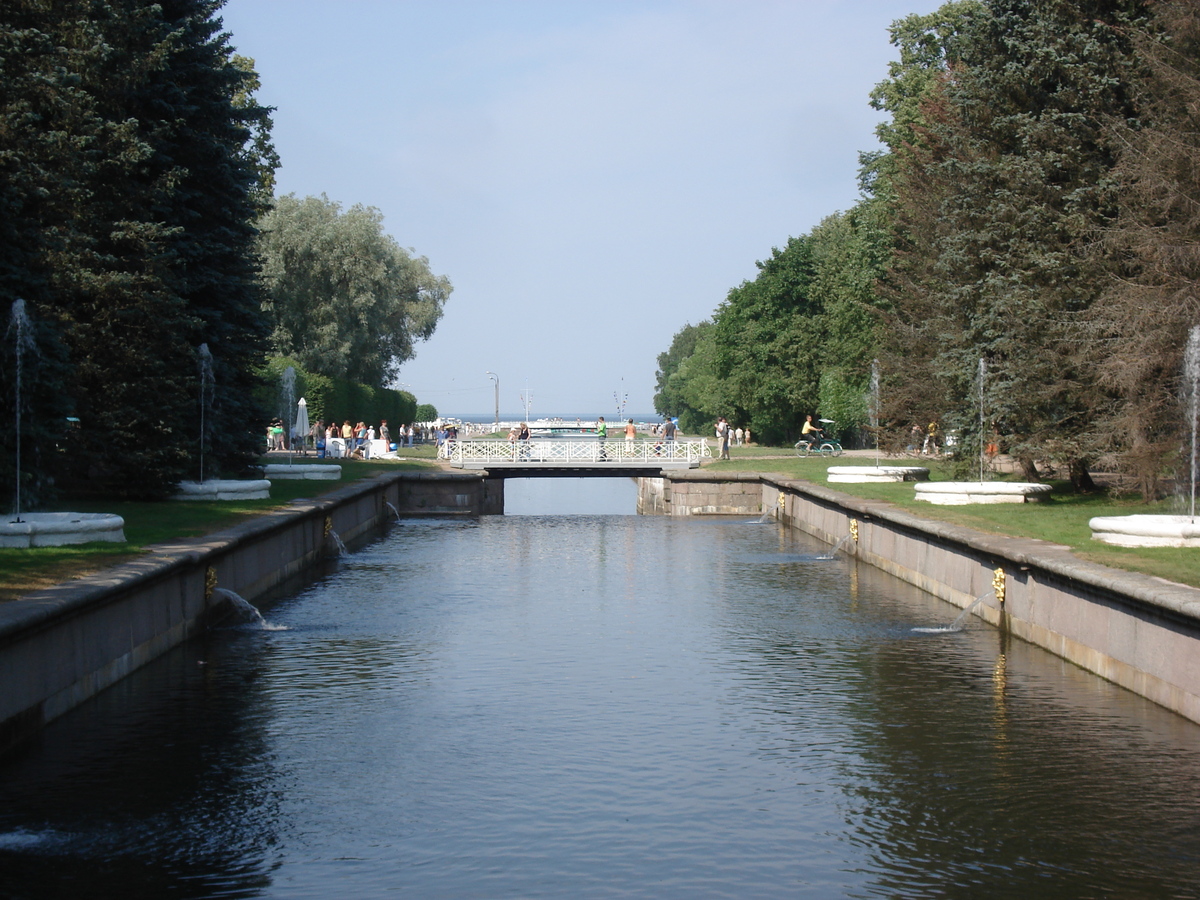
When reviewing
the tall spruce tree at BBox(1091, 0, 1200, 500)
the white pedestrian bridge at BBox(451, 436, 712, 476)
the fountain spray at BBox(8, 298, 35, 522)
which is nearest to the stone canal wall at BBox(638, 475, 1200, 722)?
the tall spruce tree at BBox(1091, 0, 1200, 500)

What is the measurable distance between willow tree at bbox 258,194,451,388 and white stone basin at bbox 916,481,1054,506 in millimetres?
37039

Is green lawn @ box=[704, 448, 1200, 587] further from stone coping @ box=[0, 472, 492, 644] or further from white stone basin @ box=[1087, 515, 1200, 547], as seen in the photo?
stone coping @ box=[0, 472, 492, 644]

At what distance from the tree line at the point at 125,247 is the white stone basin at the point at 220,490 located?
20.5 inches

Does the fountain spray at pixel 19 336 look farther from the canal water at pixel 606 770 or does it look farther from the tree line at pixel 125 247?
the canal water at pixel 606 770

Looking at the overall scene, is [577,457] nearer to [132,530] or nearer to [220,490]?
[220,490]

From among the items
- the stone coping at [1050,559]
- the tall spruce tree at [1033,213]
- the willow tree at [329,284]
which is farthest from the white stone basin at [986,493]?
the willow tree at [329,284]

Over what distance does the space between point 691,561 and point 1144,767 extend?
14.9m

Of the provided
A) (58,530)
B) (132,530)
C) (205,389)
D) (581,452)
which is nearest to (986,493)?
(205,389)

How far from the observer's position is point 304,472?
34062 mm

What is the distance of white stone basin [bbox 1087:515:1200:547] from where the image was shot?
594 inches

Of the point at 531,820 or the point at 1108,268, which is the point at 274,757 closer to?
the point at 531,820

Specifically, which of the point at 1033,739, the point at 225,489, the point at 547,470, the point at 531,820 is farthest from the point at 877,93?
the point at 531,820

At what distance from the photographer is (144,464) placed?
73.5 feet

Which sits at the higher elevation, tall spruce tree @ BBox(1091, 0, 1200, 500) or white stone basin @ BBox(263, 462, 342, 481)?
tall spruce tree @ BBox(1091, 0, 1200, 500)
